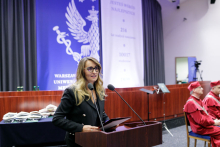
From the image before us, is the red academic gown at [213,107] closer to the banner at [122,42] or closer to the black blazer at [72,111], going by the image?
the black blazer at [72,111]

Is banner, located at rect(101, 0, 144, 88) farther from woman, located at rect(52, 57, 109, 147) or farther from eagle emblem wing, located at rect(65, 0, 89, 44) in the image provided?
woman, located at rect(52, 57, 109, 147)

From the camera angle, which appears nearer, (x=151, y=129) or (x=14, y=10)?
(x=151, y=129)

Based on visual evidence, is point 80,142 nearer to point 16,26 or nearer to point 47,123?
point 47,123

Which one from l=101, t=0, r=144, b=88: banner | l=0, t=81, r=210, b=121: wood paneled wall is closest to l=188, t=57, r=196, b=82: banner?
l=0, t=81, r=210, b=121: wood paneled wall

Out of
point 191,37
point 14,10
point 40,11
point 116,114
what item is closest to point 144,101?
point 116,114

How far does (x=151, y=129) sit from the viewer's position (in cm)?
126

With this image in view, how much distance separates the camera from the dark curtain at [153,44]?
786 cm

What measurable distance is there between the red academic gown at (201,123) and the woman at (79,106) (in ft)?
6.01

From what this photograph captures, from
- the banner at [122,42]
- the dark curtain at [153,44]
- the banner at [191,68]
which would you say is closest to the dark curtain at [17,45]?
the banner at [122,42]

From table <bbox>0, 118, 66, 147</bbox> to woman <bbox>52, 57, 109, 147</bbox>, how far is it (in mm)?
1527

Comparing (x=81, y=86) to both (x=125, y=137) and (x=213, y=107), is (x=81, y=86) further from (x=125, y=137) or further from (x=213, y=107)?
(x=213, y=107)

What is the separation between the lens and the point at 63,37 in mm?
5520

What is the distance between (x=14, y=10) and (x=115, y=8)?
9.62ft

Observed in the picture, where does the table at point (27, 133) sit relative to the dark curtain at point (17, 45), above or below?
below
